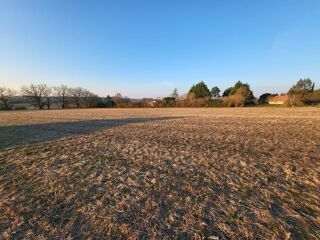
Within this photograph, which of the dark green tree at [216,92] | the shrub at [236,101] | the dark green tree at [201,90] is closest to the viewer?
the shrub at [236,101]

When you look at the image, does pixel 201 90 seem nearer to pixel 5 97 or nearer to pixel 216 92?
pixel 216 92

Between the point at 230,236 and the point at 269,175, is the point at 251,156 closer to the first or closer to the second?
the point at 269,175

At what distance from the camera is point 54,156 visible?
7090 millimetres

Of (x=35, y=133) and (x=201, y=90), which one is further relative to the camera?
(x=201, y=90)

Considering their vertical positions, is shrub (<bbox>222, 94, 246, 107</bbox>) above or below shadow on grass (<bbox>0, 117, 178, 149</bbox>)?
above

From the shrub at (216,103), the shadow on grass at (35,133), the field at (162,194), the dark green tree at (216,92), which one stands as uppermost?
the dark green tree at (216,92)

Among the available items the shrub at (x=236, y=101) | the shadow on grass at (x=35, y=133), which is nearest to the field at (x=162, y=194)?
the shadow on grass at (x=35, y=133)

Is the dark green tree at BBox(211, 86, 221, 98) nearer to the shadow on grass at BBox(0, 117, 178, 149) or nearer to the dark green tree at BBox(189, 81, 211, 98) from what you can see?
the dark green tree at BBox(189, 81, 211, 98)

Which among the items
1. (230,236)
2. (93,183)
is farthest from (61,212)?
(230,236)

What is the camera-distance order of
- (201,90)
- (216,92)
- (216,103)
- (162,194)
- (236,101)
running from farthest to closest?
(216,92) → (201,90) → (216,103) → (236,101) → (162,194)

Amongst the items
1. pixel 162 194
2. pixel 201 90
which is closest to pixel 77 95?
pixel 201 90

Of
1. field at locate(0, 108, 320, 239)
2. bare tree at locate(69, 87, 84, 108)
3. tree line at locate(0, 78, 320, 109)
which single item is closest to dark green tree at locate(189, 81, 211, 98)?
tree line at locate(0, 78, 320, 109)

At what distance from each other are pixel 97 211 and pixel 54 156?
183 inches

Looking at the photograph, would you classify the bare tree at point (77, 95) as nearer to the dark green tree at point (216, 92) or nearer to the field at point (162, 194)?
the dark green tree at point (216, 92)
